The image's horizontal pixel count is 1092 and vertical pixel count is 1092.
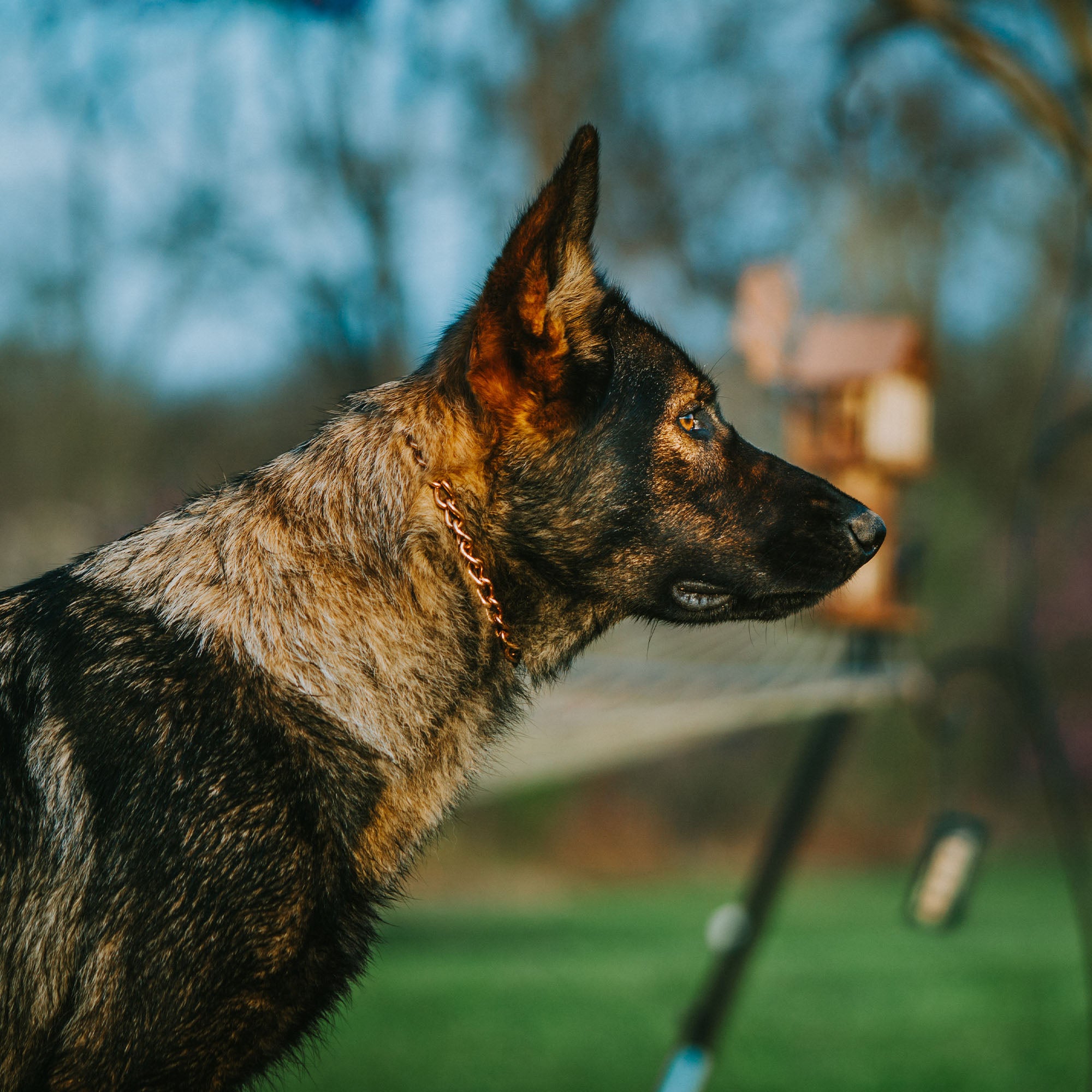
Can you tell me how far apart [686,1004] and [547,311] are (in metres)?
5.70

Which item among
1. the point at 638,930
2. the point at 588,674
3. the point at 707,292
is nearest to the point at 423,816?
the point at 588,674

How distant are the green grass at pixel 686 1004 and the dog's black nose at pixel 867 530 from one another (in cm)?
277

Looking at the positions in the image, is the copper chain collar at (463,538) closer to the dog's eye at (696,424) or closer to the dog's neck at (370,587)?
the dog's neck at (370,587)

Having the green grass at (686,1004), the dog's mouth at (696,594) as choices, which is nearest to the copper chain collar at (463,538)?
the dog's mouth at (696,594)

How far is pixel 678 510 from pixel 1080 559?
1442 centimetres

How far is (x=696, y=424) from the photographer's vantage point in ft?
6.92

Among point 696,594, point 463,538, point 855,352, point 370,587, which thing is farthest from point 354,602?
point 855,352

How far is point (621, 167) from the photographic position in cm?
1227

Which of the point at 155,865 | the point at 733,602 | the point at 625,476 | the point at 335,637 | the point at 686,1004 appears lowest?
the point at 686,1004

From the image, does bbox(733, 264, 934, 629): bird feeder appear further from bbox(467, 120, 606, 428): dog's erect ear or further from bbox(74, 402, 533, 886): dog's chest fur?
bbox(74, 402, 533, 886): dog's chest fur

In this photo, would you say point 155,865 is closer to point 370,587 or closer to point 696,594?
point 370,587

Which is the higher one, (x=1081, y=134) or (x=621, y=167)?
(x=1081, y=134)

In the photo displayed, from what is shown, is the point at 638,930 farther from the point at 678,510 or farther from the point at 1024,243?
the point at 1024,243

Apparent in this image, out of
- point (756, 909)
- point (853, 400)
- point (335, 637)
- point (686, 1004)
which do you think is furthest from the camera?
point (686, 1004)
